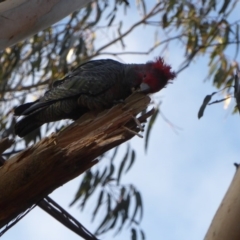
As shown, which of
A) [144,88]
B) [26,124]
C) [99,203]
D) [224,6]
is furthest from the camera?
[224,6]

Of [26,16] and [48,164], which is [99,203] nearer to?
[26,16]

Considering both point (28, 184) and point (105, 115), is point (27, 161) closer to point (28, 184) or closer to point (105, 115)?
point (28, 184)

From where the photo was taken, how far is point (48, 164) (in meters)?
2.22

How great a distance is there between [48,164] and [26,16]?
1091 millimetres

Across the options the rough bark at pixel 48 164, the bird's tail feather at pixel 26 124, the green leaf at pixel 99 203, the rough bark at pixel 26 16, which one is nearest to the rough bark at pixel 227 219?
the rough bark at pixel 48 164

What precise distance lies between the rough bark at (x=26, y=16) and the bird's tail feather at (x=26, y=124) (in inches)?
14.7

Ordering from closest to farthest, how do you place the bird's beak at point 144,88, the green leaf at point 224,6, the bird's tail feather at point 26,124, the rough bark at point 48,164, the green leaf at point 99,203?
the rough bark at point 48,164 → the bird's beak at point 144,88 → the bird's tail feather at point 26,124 → the green leaf at point 99,203 → the green leaf at point 224,6

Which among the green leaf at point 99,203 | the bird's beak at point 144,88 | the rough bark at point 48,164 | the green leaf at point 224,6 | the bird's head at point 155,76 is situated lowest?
the rough bark at point 48,164

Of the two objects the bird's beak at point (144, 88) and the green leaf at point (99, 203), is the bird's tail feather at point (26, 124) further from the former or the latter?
the green leaf at point (99, 203)

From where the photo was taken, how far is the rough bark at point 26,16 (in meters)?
3.04

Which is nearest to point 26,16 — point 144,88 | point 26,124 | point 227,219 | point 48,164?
point 26,124

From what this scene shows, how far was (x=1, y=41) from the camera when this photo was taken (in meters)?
3.10

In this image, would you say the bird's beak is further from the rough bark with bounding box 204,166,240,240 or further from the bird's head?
the rough bark with bounding box 204,166,240,240

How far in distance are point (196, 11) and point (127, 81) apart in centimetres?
325
